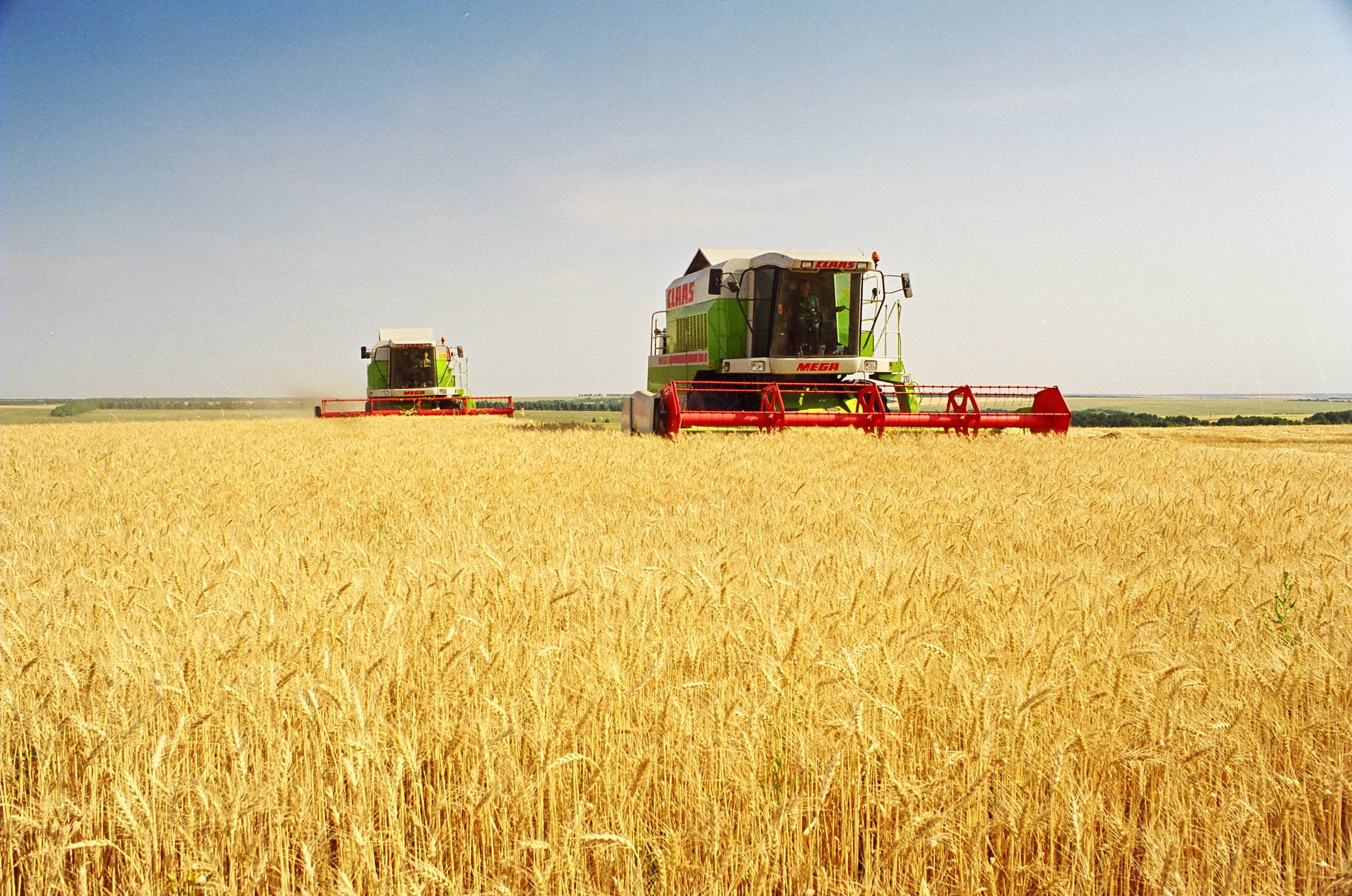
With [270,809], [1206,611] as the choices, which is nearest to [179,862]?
[270,809]

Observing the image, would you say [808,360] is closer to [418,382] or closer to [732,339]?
[732,339]

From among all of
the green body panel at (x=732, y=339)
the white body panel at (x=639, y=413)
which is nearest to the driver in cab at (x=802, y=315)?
the green body panel at (x=732, y=339)

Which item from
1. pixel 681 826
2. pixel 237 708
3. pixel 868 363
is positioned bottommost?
pixel 681 826

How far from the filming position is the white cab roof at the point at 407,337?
2955cm

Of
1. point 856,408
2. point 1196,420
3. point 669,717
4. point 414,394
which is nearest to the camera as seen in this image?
point 669,717

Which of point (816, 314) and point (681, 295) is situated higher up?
point (681, 295)

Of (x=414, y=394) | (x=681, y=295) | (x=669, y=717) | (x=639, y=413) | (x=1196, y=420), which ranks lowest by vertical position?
(x=669, y=717)

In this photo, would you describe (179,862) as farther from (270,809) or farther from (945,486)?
(945,486)

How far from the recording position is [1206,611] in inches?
133

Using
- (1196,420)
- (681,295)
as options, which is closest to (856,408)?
(681,295)

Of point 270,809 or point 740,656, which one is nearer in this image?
point 270,809

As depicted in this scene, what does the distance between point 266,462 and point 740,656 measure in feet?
27.1

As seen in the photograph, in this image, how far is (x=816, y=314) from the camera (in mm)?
14852

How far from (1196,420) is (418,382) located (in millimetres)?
30384
